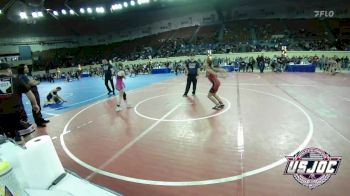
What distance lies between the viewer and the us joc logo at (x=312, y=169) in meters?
4.00

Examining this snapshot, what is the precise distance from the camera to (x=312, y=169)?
4.02 metres

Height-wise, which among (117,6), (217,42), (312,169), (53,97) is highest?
(117,6)

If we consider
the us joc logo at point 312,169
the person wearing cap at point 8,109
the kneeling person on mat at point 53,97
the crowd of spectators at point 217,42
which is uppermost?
the crowd of spectators at point 217,42

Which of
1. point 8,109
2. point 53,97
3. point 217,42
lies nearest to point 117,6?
point 217,42

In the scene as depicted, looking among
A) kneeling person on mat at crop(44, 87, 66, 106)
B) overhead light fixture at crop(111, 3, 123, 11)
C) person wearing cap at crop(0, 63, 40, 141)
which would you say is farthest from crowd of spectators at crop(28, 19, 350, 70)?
person wearing cap at crop(0, 63, 40, 141)

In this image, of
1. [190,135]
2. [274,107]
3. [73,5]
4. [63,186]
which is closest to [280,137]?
[190,135]

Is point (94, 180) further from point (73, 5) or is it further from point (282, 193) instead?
point (73, 5)

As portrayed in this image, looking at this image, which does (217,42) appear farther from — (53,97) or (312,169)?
(312,169)

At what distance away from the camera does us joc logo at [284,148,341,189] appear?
157 inches

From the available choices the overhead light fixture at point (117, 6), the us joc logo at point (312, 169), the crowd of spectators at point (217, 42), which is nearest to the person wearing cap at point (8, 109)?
the us joc logo at point (312, 169)

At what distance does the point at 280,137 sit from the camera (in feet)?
20.3

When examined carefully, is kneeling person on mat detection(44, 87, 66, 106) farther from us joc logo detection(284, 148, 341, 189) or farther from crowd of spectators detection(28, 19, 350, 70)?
crowd of spectators detection(28, 19, 350, 70)

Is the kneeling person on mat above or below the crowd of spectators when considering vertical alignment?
below

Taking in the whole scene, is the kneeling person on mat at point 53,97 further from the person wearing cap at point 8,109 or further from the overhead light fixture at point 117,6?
the overhead light fixture at point 117,6
